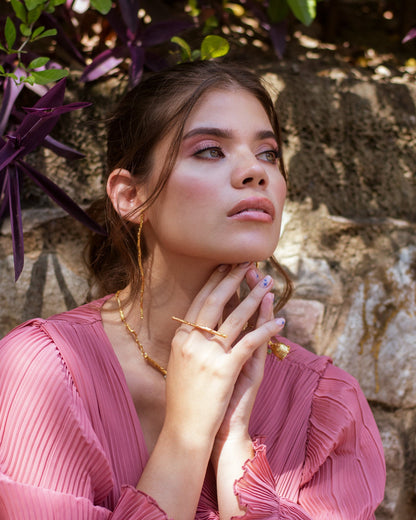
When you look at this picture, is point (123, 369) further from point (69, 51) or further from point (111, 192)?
point (69, 51)

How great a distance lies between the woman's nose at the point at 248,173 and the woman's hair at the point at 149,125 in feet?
0.64

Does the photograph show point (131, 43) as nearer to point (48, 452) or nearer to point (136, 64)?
point (136, 64)

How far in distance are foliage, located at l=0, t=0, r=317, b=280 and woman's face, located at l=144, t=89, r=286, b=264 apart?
1.18 ft

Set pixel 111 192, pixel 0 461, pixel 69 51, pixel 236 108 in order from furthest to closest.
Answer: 1. pixel 69 51
2. pixel 111 192
3. pixel 236 108
4. pixel 0 461

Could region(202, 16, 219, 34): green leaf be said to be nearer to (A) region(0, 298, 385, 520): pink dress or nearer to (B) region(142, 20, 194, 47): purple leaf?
(B) region(142, 20, 194, 47): purple leaf

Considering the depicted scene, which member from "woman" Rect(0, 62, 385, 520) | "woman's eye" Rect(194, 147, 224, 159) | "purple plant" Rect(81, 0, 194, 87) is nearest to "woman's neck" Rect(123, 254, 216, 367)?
"woman" Rect(0, 62, 385, 520)

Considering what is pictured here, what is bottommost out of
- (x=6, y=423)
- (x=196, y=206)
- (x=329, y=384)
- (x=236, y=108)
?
(x=329, y=384)

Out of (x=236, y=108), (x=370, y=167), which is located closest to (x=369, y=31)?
(x=370, y=167)

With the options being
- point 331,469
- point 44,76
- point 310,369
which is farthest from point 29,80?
point 331,469

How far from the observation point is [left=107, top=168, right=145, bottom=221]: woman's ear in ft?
5.91

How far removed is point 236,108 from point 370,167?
87 centimetres

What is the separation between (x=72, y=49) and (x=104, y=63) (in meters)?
0.14

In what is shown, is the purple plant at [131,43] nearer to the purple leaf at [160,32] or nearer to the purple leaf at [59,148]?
the purple leaf at [160,32]

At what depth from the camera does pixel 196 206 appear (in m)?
1.59
